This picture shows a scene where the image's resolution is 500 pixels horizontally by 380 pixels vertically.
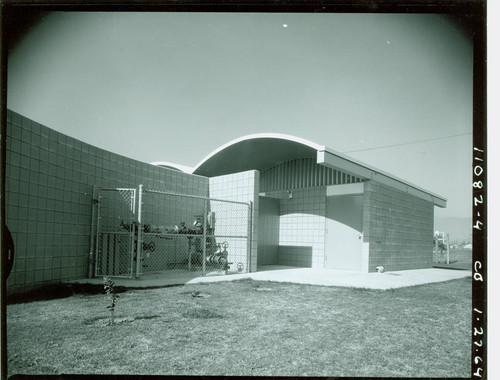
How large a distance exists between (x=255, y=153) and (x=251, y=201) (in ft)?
7.90

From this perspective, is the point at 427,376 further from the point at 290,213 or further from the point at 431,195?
the point at 431,195

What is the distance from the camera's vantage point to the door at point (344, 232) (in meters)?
10.7

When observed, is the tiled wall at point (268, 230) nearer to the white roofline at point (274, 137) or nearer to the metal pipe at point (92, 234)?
the white roofline at point (274, 137)

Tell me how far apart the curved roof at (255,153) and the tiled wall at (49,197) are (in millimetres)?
3701

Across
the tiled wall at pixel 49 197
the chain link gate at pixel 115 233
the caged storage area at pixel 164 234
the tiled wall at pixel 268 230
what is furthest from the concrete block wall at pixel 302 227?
the tiled wall at pixel 49 197

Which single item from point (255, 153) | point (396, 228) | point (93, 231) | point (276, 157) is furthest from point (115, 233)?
point (396, 228)

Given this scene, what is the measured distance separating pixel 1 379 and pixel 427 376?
3.51m

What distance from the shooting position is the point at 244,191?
380 inches

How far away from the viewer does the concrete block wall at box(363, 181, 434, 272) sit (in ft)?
34.1

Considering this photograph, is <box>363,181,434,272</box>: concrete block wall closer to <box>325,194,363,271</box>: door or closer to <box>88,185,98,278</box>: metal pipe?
<box>325,194,363,271</box>: door

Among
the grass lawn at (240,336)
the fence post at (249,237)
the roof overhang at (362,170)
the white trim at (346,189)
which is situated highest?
the roof overhang at (362,170)

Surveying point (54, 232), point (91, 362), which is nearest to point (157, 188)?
point (54, 232)

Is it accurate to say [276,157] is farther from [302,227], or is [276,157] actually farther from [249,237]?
[249,237]

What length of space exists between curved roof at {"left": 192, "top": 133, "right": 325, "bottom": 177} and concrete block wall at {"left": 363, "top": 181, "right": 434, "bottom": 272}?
246 cm
